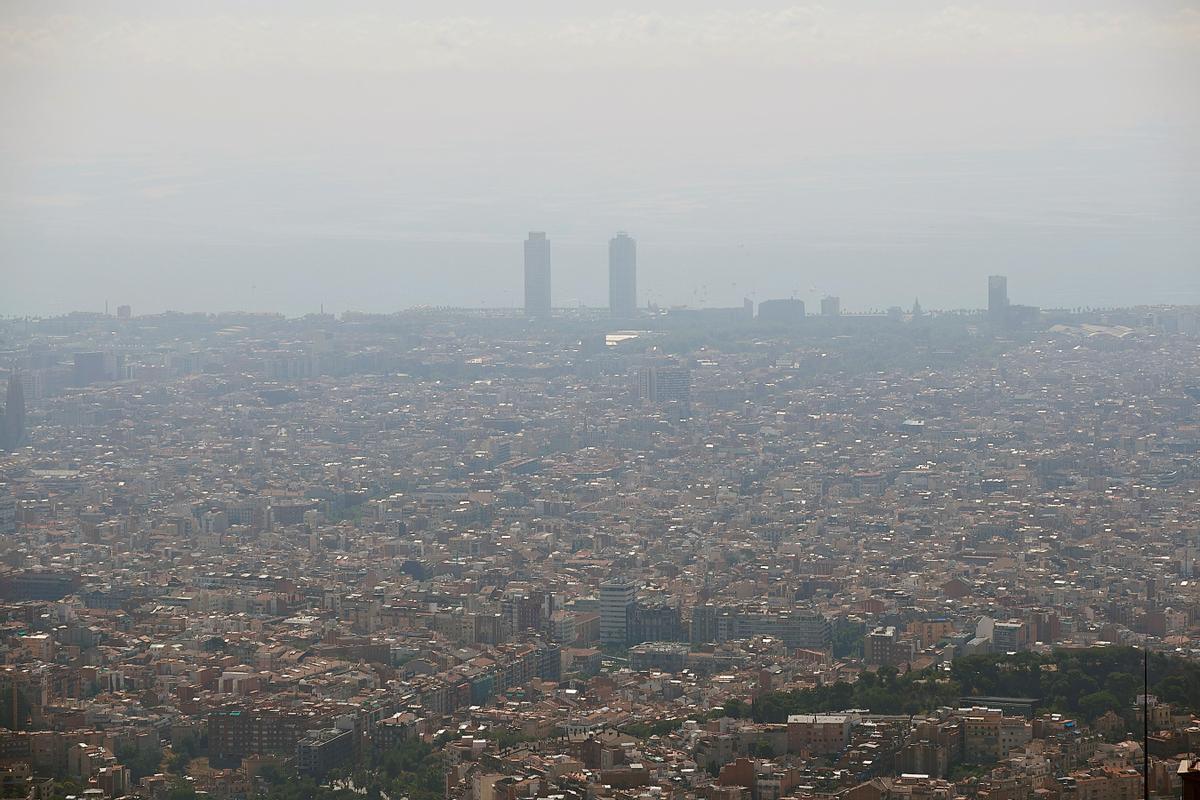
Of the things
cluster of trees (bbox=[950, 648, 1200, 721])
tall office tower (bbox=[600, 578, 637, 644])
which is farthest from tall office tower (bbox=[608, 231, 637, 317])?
cluster of trees (bbox=[950, 648, 1200, 721])

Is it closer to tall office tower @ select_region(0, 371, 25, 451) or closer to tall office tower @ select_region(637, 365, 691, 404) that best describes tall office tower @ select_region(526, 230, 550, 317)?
tall office tower @ select_region(637, 365, 691, 404)

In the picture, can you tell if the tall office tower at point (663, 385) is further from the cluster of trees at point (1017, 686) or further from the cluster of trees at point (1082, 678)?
the cluster of trees at point (1017, 686)

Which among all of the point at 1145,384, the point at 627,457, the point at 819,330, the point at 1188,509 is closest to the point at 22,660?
the point at 1188,509

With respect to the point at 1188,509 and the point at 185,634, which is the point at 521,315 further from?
the point at 185,634

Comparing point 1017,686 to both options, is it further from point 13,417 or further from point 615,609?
point 13,417

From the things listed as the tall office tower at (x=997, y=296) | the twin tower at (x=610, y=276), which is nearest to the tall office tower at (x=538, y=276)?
the twin tower at (x=610, y=276)

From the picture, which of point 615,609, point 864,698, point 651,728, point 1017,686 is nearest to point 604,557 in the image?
point 615,609
